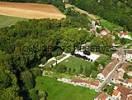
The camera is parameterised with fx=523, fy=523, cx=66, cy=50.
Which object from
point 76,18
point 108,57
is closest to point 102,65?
point 108,57

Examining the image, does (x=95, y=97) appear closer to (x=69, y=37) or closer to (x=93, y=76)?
(x=93, y=76)

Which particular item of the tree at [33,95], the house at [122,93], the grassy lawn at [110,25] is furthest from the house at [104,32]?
the tree at [33,95]

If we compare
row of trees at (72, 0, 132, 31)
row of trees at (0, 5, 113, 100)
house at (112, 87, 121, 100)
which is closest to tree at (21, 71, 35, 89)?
row of trees at (0, 5, 113, 100)

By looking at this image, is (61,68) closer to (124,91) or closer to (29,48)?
(29,48)

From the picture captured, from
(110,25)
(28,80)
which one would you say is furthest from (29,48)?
(110,25)

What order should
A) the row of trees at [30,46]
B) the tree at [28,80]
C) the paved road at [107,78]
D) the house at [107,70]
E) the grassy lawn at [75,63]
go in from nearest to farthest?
the row of trees at [30,46]
the tree at [28,80]
the paved road at [107,78]
the house at [107,70]
the grassy lawn at [75,63]

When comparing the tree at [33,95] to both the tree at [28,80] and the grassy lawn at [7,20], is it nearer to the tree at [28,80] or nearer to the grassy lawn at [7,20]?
the tree at [28,80]
